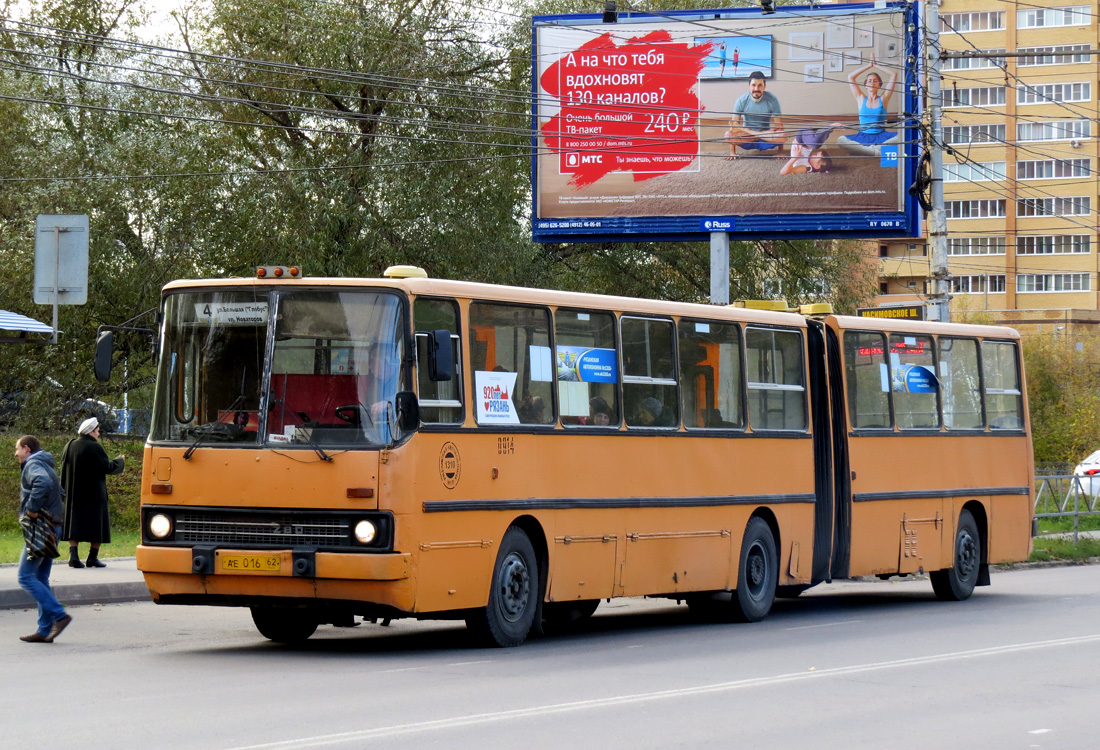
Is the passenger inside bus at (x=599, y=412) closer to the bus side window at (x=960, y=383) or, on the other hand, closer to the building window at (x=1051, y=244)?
the bus side window at (x=960, y=383)

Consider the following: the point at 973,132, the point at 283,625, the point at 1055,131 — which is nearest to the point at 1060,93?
the point at 1055,131

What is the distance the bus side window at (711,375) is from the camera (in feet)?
49.4

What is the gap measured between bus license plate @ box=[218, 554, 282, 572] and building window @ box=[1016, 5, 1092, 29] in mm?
92291

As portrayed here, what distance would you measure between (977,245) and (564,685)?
303 ft

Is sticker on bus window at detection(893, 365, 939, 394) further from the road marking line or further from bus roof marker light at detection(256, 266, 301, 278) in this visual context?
bus roof marker light at detection(256, 266, 301, 278)

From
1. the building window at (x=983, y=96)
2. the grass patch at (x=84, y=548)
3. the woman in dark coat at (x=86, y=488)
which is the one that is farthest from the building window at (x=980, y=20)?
the woman in dark coat at (x=86, y=488)

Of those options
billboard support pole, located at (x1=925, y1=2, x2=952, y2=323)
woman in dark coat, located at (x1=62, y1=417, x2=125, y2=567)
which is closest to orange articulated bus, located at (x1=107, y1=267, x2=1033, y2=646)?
woman in dark coat, located at (x1=62, y1=417, x2=125, y2=567)

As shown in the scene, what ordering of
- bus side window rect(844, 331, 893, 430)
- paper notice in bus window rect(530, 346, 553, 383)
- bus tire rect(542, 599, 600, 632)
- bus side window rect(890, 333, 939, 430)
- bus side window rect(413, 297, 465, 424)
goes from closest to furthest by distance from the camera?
bus side window rect(413, 297, 465, 424) → paper notice in bus window rect(530, 346, 553, 383) → bus tire rect(542, 599, 600, 632) → bus side window rect(844, 331, 893, 430) → bus side window rect(890, 333, 939, 430)

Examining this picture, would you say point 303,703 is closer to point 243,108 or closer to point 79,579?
point 79,579

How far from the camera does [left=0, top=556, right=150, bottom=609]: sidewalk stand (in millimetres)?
15797

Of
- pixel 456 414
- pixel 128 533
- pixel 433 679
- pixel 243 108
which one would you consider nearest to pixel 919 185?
pixel 243 108

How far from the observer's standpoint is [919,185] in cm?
2655

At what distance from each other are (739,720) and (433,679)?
2.45 metres

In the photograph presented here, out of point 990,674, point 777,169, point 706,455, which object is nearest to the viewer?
point 990,674
